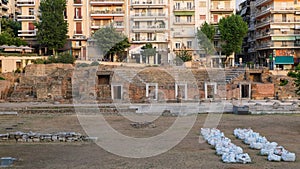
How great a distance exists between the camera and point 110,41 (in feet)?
198

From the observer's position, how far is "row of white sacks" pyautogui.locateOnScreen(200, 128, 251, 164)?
16.0 metres

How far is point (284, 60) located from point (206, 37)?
1436 centimetres

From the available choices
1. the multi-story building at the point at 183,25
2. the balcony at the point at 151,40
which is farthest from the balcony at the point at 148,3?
the balcony at the point at 151,40

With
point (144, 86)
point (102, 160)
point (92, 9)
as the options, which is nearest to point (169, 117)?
point (144, 86)

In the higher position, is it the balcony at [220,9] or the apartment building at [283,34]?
the balcony at [220,9]

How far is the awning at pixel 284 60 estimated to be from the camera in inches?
2685

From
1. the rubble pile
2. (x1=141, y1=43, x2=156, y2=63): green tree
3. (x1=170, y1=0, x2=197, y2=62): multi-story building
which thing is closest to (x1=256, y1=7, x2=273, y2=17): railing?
(x1=170, y1=0, x2=197, y2=62): multi-story building

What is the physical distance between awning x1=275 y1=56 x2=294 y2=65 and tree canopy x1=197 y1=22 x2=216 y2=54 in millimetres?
11552

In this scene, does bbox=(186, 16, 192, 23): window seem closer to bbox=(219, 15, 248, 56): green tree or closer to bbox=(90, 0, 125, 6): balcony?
bbox=(219, 15, 248, 56): green tree

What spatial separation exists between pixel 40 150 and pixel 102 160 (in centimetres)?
356

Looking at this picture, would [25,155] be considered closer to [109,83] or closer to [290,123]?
[290,123]

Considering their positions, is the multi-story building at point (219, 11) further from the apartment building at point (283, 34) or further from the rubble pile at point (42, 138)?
the rubble pile at point (42, 138)

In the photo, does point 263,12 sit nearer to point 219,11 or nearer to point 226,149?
point 219,11

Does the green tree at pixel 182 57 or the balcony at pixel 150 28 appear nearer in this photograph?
the green tree at pixel 182 57
